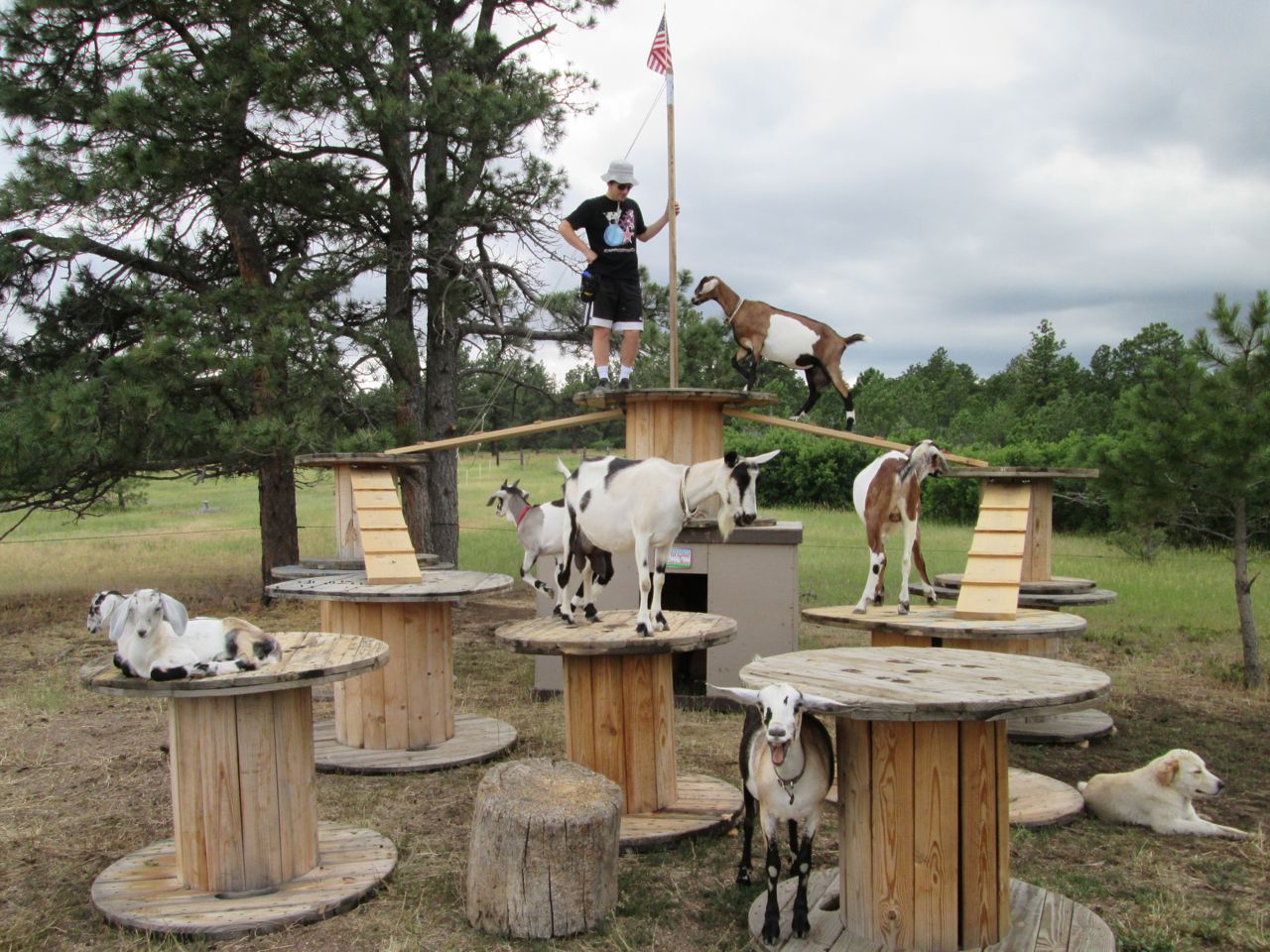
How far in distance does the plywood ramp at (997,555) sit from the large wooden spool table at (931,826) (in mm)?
1638

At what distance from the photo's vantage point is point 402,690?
6.45 meters

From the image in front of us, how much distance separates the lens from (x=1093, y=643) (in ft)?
33.5

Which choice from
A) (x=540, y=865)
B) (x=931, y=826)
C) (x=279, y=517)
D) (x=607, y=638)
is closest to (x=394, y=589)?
(x=607, y=638)

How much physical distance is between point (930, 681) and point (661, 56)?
14.9ft

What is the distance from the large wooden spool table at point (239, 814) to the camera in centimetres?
392

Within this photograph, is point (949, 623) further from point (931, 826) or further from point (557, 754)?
point (557, 754)

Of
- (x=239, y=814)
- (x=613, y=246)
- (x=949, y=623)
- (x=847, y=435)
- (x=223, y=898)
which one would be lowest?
(x=223, y=898)

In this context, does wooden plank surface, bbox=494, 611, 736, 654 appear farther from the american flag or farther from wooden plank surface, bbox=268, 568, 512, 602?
the american flag

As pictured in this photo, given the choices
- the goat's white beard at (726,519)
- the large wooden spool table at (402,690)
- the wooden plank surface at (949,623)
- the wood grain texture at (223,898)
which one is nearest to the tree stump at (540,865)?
the wood grain texture at (223,898)

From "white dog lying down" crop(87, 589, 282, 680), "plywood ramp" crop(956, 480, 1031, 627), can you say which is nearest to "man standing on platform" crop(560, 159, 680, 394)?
"plywood ramp" crop(956, 480, 1031, 627)

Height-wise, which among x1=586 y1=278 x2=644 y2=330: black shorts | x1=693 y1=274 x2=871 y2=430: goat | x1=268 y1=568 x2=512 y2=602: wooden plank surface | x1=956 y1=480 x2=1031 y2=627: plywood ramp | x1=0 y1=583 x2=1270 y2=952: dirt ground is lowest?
x1=0 y1=583 x2=1270 y2=952: dirt ground

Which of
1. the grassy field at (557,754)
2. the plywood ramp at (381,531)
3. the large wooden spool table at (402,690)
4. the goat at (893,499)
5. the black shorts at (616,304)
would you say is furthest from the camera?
the black shorts at (616,304)

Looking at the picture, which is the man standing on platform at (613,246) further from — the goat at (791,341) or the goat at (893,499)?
the goat at (893,499)

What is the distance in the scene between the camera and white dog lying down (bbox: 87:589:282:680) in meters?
3.85
